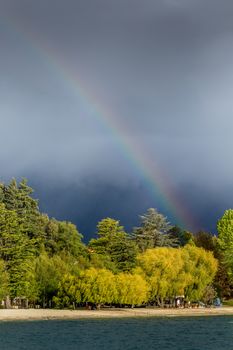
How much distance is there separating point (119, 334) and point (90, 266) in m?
45.1

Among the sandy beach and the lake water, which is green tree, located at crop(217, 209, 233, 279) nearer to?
the sandy beach

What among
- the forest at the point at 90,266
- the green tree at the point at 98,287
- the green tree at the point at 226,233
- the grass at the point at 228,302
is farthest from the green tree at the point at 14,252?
the grass at the point at 228,302

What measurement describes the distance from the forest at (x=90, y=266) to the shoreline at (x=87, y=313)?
3.41 m

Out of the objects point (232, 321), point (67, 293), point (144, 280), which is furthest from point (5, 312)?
point (232, 321)

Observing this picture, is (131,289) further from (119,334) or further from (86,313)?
(119,334)

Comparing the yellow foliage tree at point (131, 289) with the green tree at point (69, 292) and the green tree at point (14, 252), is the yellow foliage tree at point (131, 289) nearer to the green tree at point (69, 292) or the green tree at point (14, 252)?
the green tree at point (69, 292)

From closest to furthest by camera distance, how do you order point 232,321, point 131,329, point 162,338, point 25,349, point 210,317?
1. point 25,349
2. point 162,338
3. point 131,329
4. point 232,321
5. point 210,317

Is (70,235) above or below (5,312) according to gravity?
above

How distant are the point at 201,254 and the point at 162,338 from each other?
58.7 m

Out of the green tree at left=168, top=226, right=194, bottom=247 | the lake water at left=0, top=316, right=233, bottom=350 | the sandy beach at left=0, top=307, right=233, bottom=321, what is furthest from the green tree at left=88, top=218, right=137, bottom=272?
the green tree at left=168, top=226, right=194, bottom=247

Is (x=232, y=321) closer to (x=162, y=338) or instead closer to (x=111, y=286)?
(x=111, y=286)

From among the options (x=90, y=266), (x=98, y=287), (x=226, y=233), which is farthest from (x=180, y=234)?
(x=98, y=287)

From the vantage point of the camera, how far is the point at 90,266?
131 meters

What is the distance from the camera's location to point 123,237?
141 metres
